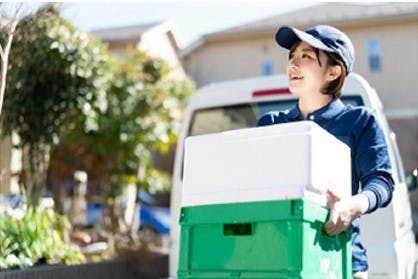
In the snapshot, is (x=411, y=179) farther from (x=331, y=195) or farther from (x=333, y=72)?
(x=331, y=195)

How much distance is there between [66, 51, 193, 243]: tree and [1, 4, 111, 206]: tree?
3.70 ft

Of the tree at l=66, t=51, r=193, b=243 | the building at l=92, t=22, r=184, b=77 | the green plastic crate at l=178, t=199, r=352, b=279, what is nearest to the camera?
the green plastic crate at l=178, t=199, r=352, b=279

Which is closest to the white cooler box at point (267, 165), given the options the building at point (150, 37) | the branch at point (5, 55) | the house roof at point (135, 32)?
the branch at point (5, 55)

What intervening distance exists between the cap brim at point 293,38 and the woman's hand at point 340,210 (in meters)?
0.62

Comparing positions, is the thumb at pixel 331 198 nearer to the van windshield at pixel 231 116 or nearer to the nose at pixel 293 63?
the nose at pixel 293 63

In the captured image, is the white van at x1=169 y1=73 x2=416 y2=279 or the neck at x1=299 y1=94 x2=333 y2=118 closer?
the neck at x1=299 y1=94 x2=333 y2=118

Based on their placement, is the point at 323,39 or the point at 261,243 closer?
the point at 261,243

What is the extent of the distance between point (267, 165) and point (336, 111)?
53cm

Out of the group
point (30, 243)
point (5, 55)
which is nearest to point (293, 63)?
point (5, 55)

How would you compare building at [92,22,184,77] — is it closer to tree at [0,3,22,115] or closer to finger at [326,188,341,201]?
tree at [0,3,22,115]

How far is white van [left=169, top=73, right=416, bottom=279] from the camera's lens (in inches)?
167

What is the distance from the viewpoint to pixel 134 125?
9.42 metres

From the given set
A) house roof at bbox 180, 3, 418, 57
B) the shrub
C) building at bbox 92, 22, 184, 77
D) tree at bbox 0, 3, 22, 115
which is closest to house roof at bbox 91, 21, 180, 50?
building at bbox 92, 22, 184, 77

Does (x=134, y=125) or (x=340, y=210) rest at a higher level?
(x=134, y=125)
